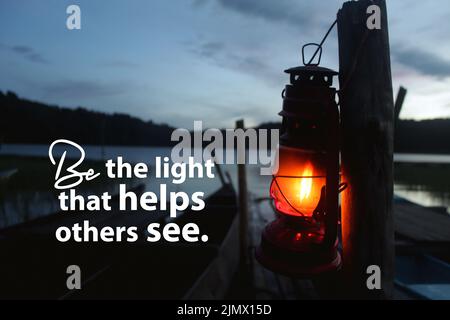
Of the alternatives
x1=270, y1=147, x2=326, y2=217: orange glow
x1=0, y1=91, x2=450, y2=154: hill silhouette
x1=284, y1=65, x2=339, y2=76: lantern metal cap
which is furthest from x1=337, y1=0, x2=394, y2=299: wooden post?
x1=0, y1=91, x2=450, y2=154: hill silhouette

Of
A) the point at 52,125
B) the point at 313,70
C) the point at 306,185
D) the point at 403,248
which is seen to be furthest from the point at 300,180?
the point at 52,125

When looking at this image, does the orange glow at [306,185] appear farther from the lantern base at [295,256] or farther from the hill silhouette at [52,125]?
the hill silhouette at [52,125]

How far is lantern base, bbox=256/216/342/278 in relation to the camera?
150 centimetres

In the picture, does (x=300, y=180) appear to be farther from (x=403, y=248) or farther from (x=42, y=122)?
(x=42, y=122)

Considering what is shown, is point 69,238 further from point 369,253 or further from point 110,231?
point 369,253

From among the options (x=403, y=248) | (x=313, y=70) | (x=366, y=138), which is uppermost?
(x=313, y=70)

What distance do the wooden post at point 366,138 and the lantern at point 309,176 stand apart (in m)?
0.16

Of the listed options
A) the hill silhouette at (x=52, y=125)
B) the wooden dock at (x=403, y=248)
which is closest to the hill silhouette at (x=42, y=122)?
the hill silhouette at (x=52, y=125)

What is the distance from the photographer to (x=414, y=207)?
32.4ft

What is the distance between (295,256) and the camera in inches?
59.9

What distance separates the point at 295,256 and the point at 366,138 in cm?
74

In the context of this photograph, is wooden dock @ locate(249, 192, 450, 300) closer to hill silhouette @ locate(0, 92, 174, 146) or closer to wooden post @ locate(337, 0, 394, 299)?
wooden post @ locate(337, 0, 394, 299)

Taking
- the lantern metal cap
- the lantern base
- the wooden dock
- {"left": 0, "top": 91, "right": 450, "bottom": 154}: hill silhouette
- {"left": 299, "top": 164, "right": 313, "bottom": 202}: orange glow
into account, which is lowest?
→ the wooden dock

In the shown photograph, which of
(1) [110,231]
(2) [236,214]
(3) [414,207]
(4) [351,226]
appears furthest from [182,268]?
(3) [414,207]
